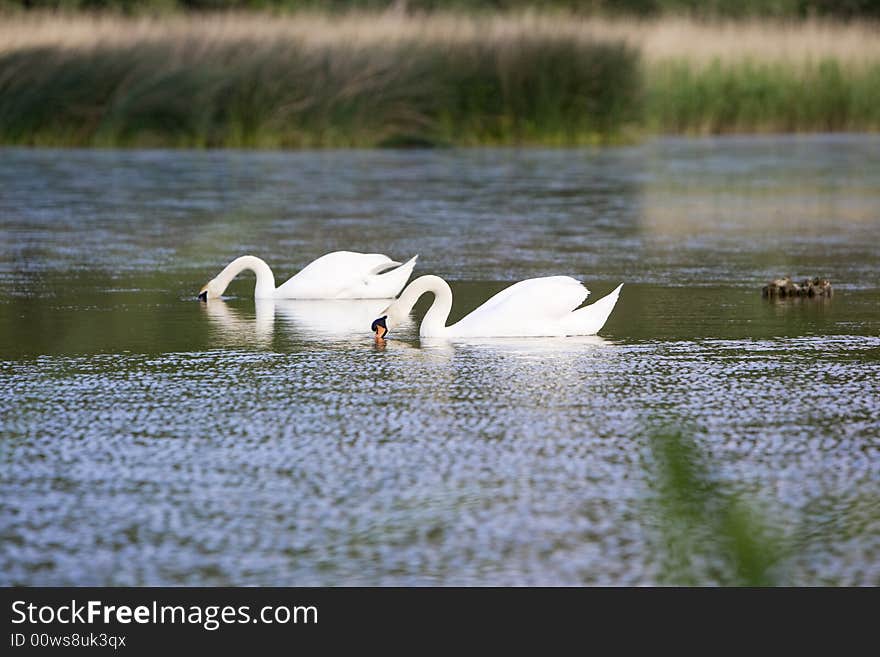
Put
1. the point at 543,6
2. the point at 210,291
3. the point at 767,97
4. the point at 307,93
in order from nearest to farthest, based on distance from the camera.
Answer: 1. the point at 210,291
2. the point at 307,93
3. the point at 767,97
4. the point at 543,6

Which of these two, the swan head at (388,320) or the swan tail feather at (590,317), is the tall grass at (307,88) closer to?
the swan head at (388,320)

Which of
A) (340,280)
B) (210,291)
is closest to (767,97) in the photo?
(340,280)

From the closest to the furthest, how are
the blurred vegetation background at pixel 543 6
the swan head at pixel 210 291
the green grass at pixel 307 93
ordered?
the swan head at pixel 210 291
the green grass at pixel 307 93
the blurred vegetation background at pixel 543 6

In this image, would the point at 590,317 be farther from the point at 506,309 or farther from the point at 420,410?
the point at 420,410

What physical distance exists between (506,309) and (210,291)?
91.7 inches

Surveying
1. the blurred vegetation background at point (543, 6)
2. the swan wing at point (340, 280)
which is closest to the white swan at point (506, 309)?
the swan wing at point (340, 280)

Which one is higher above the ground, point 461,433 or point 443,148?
point 443,148

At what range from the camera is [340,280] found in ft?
32.2

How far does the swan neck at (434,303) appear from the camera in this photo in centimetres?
806

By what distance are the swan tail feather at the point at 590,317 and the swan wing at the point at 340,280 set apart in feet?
5.73
